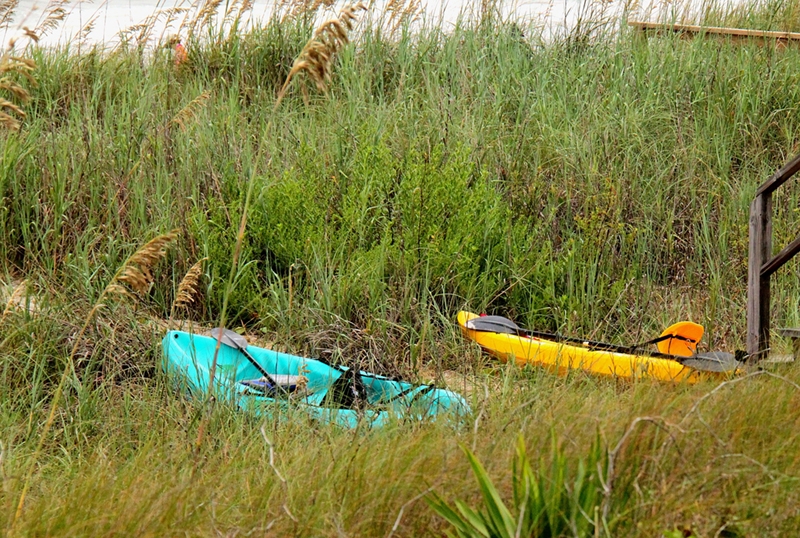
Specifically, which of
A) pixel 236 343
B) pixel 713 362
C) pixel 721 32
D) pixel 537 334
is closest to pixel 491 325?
pixel 537 334

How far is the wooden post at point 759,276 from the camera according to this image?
496cm

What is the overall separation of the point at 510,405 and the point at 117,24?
7488 mm

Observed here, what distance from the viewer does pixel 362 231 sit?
6.28m

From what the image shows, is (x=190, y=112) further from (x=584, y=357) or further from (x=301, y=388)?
(x=584, y=357)

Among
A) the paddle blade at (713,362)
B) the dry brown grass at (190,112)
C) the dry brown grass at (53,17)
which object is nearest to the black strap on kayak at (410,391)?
the paddle blade at (713,362)

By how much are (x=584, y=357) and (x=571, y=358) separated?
8 cm

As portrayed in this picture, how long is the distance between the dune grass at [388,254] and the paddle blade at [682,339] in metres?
0.61

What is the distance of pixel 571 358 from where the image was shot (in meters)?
5.29

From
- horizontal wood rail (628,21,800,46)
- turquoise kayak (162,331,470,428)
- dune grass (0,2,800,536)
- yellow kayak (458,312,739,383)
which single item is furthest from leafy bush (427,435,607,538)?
horizontal wood rail (628,21,800,46)

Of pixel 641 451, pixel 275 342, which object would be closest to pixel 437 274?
pixel 275 342

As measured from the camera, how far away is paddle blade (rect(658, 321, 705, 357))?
5.51 meters

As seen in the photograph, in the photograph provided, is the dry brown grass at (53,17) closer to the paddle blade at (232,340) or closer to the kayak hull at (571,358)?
the paddle blade at (232,340)

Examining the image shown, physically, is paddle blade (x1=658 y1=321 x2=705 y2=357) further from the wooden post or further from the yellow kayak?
the wooden post

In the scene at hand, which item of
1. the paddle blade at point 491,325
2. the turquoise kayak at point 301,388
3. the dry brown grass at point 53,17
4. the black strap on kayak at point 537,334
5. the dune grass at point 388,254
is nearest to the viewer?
the dune grass at point 388,254
